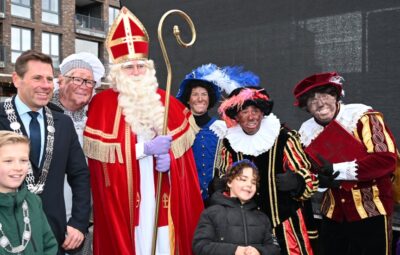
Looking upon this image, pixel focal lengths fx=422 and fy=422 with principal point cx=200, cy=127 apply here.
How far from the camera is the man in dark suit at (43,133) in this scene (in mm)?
2273

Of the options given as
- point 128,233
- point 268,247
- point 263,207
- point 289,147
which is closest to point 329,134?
point 289,147

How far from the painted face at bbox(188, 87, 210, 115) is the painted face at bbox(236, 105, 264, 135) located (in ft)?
2.88

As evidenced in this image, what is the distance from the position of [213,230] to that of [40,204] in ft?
3.11

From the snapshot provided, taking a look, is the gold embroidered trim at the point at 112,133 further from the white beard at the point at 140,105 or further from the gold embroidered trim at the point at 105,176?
the gold embroidered trim at the point at 105,176

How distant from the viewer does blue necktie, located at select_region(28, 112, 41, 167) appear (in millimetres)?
2279

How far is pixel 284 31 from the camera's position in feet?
17.2

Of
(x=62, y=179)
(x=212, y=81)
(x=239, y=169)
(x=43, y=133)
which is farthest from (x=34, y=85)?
(x=212, y=81)

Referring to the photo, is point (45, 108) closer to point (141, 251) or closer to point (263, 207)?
point (141, 251)

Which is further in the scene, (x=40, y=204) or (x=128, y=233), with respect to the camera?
(x=128, y=233)

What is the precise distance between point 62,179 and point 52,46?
18824 mm

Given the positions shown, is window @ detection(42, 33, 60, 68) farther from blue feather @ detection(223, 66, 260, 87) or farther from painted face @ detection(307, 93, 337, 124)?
painted face @ detection(307, 93, 337, 124)

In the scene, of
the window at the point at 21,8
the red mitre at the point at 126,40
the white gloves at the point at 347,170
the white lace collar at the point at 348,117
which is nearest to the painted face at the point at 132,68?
the red mitre at the point at 126,40

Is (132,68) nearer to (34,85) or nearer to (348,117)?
(34,85)

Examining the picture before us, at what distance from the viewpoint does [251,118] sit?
105 inches
